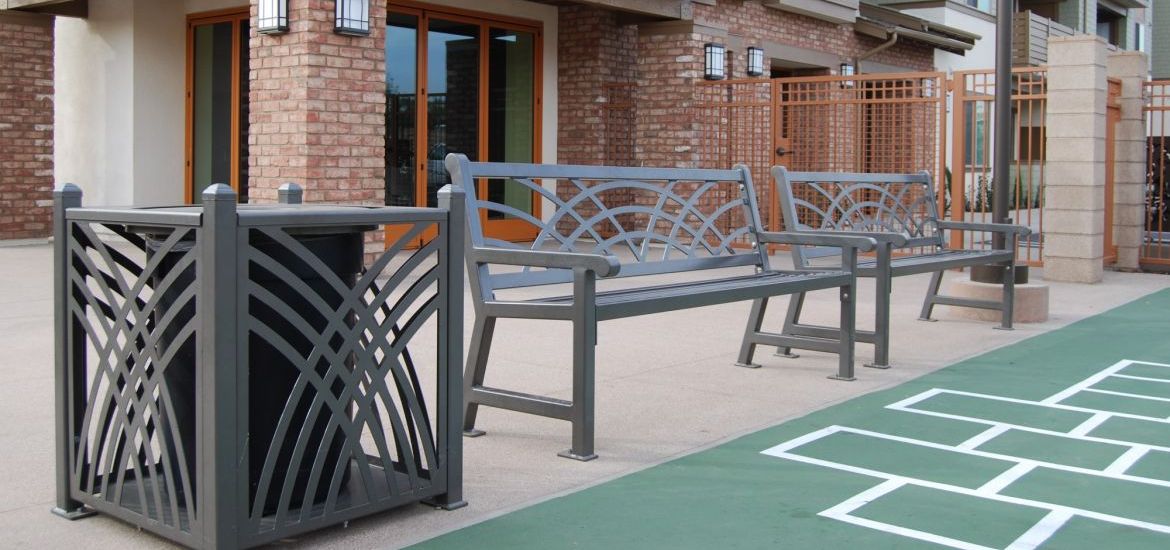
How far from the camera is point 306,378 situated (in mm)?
3314

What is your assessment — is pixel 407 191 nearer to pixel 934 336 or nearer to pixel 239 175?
pixel 239 175

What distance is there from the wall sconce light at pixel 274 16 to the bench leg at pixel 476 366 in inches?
237

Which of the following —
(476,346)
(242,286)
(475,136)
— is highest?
(475,136)

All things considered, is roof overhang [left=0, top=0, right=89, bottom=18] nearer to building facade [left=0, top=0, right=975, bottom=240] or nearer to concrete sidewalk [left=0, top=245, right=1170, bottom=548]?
building facade [left=0, top=0, right=975, bottom=240]

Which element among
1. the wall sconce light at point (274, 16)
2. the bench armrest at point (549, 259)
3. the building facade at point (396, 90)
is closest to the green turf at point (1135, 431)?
the bench armrest at point (549, 259)

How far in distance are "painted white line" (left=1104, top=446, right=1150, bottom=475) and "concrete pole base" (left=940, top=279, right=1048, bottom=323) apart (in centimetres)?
388

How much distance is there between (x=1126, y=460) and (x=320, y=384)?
3.03 metres

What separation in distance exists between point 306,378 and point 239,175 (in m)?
11.2

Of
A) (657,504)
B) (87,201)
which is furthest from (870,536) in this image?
(87,201)

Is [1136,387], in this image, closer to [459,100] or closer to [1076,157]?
[1076,157]

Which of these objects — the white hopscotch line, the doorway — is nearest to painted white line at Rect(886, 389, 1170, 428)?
the white hopscotch line

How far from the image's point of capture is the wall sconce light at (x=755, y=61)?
1755 cm

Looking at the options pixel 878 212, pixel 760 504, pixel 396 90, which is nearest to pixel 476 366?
pixel 760 504

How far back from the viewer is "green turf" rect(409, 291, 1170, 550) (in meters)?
3.55
